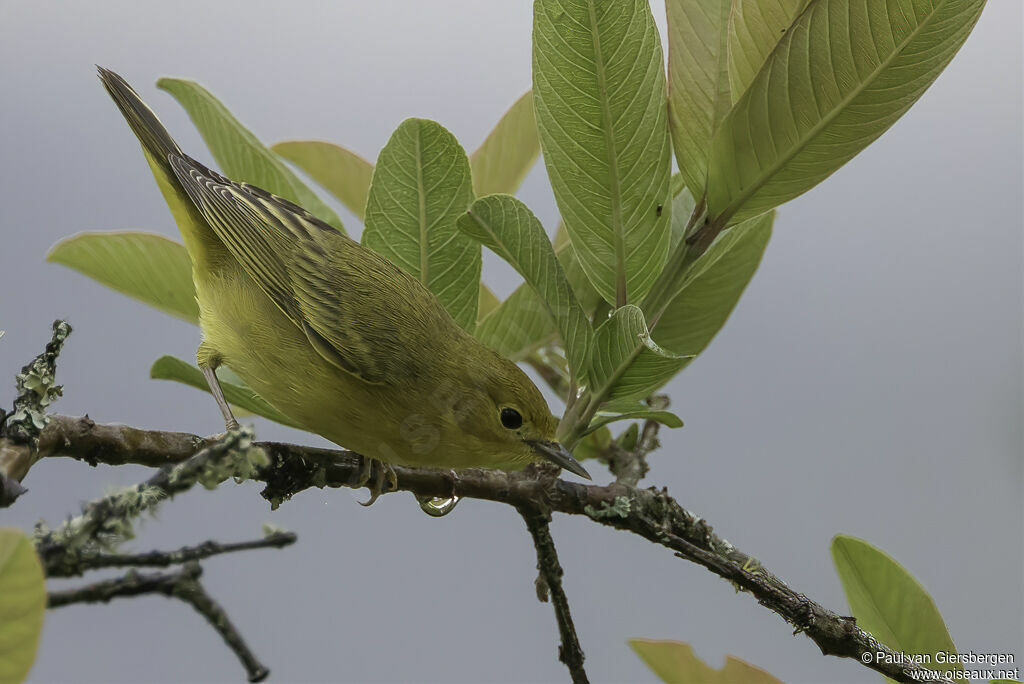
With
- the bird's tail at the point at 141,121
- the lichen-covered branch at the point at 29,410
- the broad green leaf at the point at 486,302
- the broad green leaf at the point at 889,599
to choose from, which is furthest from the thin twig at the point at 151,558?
the bird's tail at the point at 141,121

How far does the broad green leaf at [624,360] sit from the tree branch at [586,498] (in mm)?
145

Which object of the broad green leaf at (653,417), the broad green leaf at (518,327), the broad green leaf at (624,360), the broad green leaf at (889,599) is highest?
the broad green leaf at (518,327)

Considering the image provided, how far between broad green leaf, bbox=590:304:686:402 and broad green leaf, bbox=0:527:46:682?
1.98ft

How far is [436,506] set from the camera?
1.22 meters

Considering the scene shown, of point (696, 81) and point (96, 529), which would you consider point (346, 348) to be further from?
point (96, 529)

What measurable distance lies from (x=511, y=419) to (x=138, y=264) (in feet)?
2.09

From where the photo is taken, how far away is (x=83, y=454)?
0.83 meters

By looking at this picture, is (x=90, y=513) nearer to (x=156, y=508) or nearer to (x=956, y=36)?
(x=156, y=508)

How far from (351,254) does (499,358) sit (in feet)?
1.07

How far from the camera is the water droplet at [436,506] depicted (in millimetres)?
1203

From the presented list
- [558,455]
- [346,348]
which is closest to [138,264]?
[346,348]

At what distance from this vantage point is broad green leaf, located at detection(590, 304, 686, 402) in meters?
0.95

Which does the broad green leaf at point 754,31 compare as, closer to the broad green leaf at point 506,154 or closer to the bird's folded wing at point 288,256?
the broad green leaf at point 506,154

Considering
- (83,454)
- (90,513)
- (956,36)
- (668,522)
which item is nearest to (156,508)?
(90,513)
